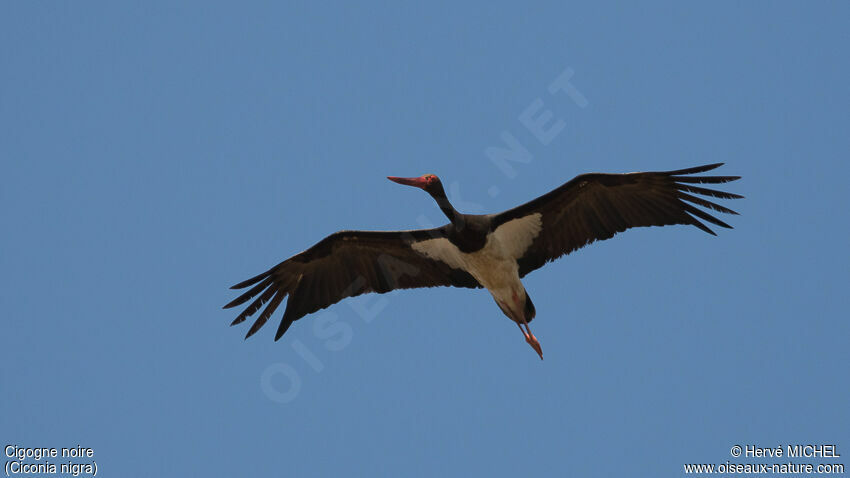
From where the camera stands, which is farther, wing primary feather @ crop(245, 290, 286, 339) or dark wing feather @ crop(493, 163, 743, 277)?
wing primary feather @ crop(245, 290, 286, 339)

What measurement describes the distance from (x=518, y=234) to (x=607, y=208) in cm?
130

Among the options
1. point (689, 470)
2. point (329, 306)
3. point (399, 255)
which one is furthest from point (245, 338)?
point (689, 470)

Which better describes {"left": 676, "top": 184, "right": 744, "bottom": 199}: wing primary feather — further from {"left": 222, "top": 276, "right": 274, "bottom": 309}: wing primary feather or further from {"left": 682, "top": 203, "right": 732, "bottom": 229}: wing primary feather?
{"left": 222, "top": 276, "right": 274, "bottom": 309}: wing primary feather

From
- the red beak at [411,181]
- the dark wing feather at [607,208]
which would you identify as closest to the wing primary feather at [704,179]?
the dark wing feather at [607,208]

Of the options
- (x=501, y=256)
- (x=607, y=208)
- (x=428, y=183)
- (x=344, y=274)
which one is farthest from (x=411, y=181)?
(x=607, y=208)

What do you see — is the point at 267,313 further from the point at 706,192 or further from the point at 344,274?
the point at 706,192

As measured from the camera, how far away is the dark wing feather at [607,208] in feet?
40.5

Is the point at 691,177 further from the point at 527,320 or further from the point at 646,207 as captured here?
the point at 527,320

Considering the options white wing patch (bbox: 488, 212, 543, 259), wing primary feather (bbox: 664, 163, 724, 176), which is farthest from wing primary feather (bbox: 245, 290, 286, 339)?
wing primary feather (bbox: 664, 163, 724, 176)

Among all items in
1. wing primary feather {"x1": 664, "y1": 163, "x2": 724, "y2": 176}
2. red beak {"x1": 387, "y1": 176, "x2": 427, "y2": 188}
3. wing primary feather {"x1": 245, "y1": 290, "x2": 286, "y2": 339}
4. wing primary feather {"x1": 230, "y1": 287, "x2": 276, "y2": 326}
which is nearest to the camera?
wing primary feather {"x1": 664, "y1": 163, "x2": 724, "y2": 176}

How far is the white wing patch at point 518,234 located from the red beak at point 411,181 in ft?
4.09

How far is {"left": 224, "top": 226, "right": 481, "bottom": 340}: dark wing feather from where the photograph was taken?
13.8m

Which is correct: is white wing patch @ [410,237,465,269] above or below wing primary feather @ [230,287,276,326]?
above

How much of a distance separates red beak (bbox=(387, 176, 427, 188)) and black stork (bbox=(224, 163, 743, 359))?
0.05ft
